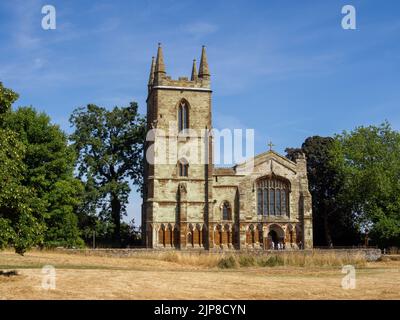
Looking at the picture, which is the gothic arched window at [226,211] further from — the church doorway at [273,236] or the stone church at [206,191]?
the church doorway at [273,236]

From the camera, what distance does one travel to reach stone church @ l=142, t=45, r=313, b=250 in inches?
1927

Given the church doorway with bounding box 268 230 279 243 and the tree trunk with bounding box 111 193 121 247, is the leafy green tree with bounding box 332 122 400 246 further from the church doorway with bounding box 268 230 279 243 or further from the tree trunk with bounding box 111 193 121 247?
the tree trunk with bounding box 111 193 121 247

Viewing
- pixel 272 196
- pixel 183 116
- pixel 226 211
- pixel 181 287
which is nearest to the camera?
pixel 181 287

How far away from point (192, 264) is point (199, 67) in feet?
82.5

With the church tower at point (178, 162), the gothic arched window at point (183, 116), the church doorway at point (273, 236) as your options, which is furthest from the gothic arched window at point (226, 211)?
the gothic arched window at point (183, 116)

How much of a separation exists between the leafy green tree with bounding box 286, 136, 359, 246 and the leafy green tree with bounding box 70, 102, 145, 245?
65.8ft

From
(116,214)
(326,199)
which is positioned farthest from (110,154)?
(326,199)

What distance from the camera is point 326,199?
60.1 meters

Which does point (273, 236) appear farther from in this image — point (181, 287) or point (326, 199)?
point (181, 287)

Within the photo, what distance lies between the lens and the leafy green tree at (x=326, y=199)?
58156 millimetres

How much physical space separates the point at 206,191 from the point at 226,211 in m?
2.82

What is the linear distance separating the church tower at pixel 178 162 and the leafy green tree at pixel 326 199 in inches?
609
